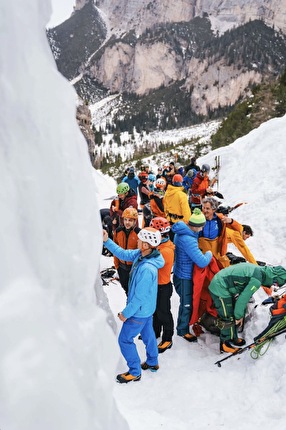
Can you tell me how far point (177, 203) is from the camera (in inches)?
205

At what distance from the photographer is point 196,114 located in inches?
3836

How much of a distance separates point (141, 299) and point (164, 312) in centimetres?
85

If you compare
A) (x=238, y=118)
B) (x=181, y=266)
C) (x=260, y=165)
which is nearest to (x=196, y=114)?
(x=238, y=118)

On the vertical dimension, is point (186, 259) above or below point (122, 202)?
below

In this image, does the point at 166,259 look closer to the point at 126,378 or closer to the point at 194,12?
the point at 126,378

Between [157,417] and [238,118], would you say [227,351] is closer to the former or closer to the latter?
[157,417]

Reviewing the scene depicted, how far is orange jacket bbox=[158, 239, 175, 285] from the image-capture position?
382cm

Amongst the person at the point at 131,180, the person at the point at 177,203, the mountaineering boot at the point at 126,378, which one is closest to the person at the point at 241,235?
the person at the point at 177,203

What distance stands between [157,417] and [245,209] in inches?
238

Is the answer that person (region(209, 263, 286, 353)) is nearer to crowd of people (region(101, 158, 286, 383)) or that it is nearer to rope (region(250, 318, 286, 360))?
crowd of people (region(101, 158, 286, 383))

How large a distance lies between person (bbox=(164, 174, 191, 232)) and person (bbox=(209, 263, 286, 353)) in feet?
4.59

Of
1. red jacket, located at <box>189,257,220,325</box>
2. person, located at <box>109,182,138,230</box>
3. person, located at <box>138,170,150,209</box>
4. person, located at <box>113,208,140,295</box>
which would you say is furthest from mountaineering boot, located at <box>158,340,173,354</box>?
person, located at <box>138,170,150,209</box>

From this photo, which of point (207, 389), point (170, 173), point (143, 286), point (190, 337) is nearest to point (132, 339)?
point (143, 286)

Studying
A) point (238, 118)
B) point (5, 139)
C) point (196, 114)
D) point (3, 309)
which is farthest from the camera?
point (196, 114)
